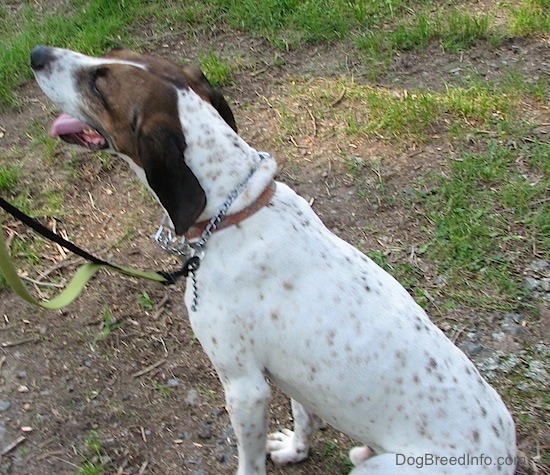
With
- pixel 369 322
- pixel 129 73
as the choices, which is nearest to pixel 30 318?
pixel 129 73

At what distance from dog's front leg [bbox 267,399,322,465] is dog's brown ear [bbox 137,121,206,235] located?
4.21ft

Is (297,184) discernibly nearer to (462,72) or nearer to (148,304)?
(148,304)

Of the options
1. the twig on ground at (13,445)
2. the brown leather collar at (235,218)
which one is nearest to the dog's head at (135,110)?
the brown leather collar at (235,218)

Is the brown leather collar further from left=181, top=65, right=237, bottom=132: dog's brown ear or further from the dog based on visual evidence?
left=181, top=65, right=237, bottom=132: dog's brown ear

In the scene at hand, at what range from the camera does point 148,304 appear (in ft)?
15.2

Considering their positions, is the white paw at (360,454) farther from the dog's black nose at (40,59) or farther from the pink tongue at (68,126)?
the dog's black nose at (40,59)

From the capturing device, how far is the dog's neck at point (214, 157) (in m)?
3.01

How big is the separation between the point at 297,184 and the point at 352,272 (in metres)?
2.26

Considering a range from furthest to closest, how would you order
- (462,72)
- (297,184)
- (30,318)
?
(462,72)
(297,184)
(30,318)

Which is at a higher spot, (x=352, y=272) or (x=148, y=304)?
(x=352, y=272)

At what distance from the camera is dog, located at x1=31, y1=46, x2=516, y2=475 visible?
299cm

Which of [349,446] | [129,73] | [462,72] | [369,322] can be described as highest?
[129,73]

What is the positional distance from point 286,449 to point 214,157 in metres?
1.67

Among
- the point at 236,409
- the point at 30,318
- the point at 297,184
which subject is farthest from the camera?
the point at 297,184
